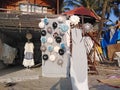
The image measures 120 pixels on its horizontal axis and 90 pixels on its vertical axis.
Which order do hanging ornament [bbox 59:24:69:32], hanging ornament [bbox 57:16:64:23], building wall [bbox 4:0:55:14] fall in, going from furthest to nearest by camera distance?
building wall [bbox 4:0:55:14] → hanging ornament [bbox 57:16:64:23] → hanging ornament [bbox 59:24:69:32]

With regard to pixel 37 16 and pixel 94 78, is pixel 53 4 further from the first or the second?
pixel 94 78

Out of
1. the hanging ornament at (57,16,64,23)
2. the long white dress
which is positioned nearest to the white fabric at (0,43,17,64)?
the hanging ornament at (57,16,64,23)

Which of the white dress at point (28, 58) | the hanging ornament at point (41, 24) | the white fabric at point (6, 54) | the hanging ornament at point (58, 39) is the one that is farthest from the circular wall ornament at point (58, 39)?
the white fabric at point (6, 54)

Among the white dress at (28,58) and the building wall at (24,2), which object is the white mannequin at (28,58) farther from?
the building wall at (24,2)

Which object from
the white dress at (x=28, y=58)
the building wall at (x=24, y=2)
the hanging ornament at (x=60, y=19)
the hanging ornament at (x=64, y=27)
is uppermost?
the building wall at (x=24, y=2)

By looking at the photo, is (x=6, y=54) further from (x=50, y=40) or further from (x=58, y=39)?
(x=58, y=39)

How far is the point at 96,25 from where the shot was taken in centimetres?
2511

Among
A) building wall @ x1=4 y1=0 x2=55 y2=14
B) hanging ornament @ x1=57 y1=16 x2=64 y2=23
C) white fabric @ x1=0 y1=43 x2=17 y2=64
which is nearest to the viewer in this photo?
hanging ornament @ x1=57 y1=16 x2=64 y2=23

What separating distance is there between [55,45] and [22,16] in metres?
2.15

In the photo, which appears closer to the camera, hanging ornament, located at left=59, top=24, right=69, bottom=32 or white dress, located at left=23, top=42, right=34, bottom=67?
hanging ornament, located at left=59, top=24, right=69, bottom=32

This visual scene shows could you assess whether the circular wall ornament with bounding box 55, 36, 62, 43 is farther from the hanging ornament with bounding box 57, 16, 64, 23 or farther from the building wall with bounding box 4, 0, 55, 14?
the building wall with bounding box 4, 0, 55, 14

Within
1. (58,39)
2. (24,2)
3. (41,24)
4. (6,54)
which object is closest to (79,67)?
(58,39)

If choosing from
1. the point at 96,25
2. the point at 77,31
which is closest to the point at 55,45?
the point at 77,31

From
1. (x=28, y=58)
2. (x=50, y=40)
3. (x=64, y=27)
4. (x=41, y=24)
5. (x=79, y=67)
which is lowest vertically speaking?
(x=28, y=58)
